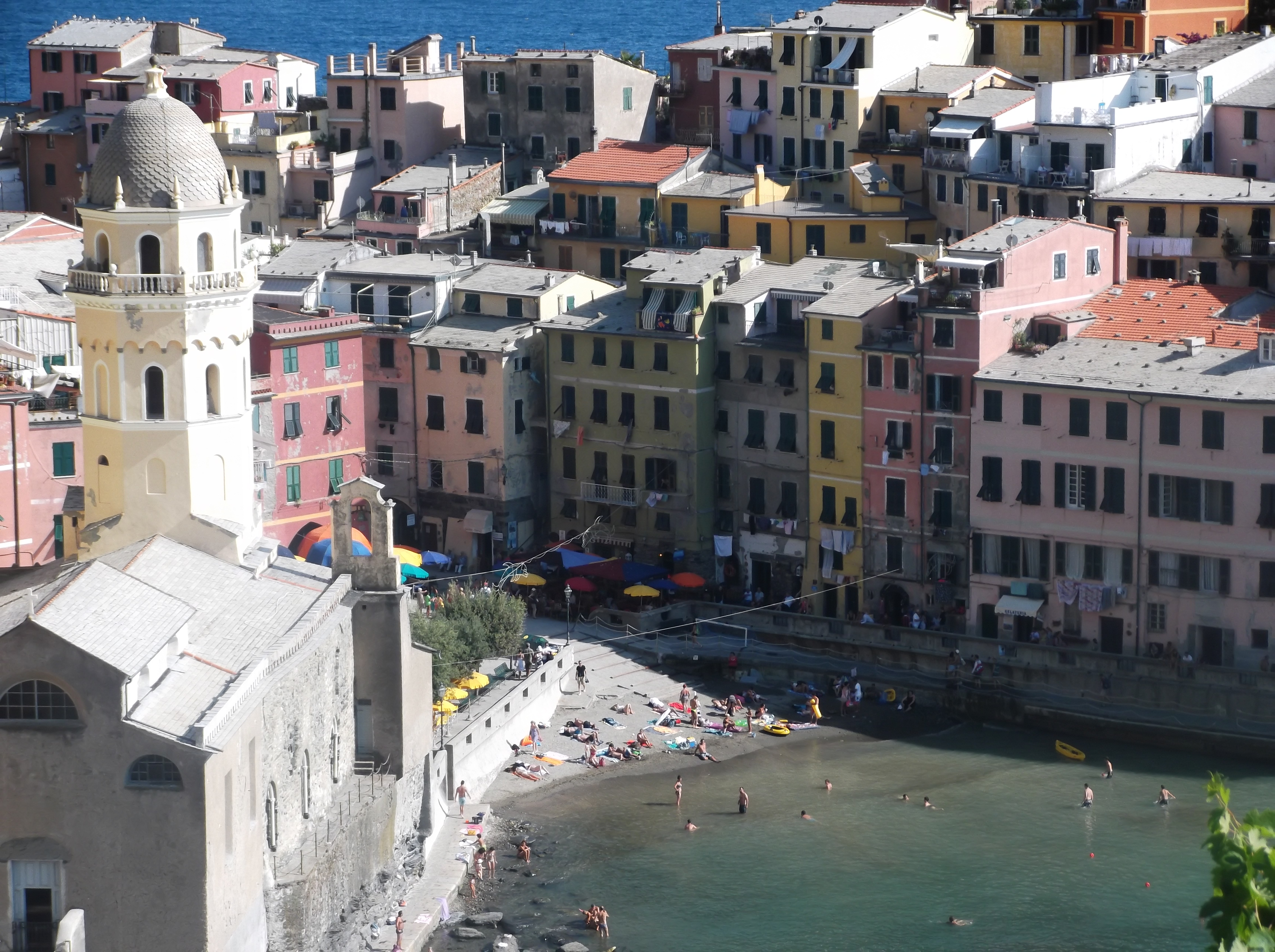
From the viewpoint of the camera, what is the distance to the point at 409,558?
87812 mm

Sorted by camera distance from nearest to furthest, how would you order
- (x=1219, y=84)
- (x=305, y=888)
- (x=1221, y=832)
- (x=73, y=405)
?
(x=1221, y=832) → (x=305, y=888) → (x=73, y=405) → (x=1219, y=84)

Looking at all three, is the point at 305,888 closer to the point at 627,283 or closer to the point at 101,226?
the point at 101,226

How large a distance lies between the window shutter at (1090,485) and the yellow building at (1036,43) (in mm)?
27131

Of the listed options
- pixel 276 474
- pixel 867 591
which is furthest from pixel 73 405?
pixel 867 591

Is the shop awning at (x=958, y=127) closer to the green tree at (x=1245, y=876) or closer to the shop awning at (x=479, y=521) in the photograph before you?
the shop awning at (x=479, y=521)

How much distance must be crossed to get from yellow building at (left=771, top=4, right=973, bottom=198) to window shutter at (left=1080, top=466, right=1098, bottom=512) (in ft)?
80.5

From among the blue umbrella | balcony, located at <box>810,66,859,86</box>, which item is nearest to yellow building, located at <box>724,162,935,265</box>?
balcony, located at <box>810,66,859,86</box>

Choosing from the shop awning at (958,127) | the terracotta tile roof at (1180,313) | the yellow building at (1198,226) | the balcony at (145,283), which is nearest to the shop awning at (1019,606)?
the terracotta tile roof at (1180,313)

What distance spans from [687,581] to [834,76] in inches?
950

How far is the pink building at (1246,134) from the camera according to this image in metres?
96.7

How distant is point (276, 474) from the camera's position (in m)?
90.4

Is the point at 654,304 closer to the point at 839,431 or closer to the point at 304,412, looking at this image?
the point at 839,431

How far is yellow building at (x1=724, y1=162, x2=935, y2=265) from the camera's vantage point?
9956 centimetres

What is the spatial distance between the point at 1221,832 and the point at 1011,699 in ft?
167
